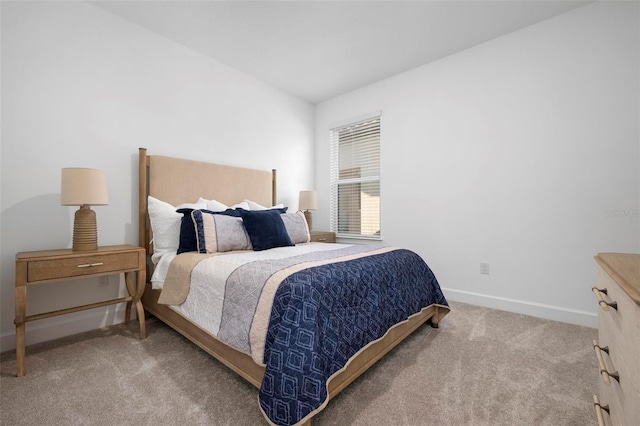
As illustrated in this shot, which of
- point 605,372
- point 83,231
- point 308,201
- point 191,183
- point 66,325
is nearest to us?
point 605,372

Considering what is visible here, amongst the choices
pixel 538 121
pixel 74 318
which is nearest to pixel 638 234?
pixel 538 121

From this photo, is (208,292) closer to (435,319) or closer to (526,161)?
(435,319)

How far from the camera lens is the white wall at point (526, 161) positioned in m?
2.23

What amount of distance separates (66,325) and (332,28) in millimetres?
3413

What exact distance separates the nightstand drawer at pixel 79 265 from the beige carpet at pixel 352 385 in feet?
1.85

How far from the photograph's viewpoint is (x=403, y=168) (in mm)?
3434

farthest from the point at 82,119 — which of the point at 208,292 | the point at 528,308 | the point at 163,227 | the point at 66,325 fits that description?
the point at 528,308

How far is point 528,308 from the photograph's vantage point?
8.50 ft

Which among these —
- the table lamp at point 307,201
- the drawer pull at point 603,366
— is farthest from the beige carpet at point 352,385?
the table lamp at point 307,201

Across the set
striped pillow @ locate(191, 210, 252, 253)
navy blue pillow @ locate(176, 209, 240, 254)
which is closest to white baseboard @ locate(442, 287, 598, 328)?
striped pillow @ locate(191, 210, 252, 253)

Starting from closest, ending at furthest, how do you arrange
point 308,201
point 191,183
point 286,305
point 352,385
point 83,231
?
point 286,305 → point 352,385 → point 83,231 → point 191,183 → point 308,201

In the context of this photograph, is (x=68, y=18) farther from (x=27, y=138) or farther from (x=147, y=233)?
(x=147, y=233)

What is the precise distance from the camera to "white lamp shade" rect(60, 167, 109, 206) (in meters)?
1.89

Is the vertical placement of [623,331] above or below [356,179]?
below
